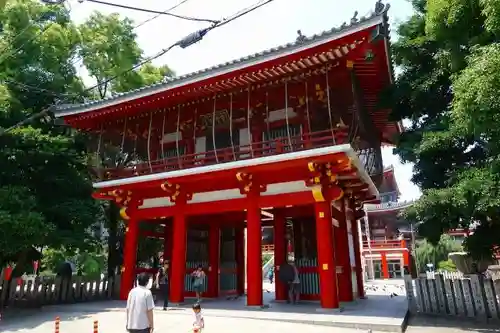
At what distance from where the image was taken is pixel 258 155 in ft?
43.5

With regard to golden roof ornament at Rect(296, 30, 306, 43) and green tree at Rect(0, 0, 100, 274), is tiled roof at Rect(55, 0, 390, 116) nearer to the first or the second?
golden roof ornament at Rect(296, 30, 306, 43)

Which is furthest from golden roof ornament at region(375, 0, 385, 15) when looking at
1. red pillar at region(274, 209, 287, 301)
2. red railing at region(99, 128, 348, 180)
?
red pillar at region(274, 209, 287, 301)

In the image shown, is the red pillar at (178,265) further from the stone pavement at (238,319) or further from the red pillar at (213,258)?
the red pillar at (213,258)

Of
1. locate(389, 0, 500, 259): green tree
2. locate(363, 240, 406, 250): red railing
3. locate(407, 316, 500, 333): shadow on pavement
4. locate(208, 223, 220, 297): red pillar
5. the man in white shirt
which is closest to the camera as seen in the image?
the man in white shirt

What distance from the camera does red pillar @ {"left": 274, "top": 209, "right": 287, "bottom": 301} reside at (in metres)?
14.0

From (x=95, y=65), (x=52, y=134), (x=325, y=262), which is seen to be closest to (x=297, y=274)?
(x=325, y=262)

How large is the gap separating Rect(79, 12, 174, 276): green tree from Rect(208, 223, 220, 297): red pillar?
18.2ft

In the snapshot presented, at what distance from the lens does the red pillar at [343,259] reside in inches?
531

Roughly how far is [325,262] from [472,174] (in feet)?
14.8

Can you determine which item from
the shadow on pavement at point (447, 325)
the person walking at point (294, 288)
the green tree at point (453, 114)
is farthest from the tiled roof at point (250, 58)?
the shadow on pavement at point (447, 325)

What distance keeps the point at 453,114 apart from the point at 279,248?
25.9ft

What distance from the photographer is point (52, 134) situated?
55.0ft

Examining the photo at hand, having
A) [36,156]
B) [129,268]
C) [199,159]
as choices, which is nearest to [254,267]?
[199,159]

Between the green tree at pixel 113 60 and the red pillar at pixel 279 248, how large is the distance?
8.80 m
